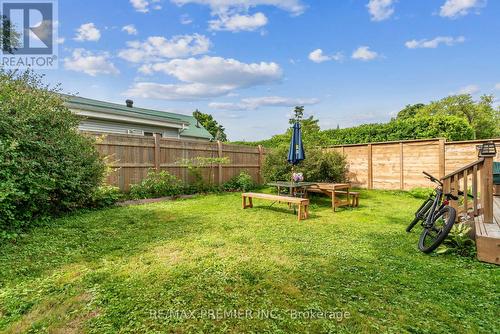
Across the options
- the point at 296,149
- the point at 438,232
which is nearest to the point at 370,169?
the point at 296,149

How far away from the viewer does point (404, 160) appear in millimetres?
9250

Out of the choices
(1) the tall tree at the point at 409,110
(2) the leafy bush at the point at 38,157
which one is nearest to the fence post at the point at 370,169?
(2) the leafy bush at the point at 38,157

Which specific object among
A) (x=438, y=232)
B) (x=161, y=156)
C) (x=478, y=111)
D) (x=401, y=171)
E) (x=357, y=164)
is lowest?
(x=438, y=232)

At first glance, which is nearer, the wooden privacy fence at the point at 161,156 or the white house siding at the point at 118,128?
the wooden privacy fence at the point at 161,156

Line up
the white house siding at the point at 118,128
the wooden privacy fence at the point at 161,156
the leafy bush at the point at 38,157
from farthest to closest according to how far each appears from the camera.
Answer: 1. the white house siding at the point at 118,128
2. the wooden privacy fence at the point at 161,156
3. the leafy bush at the point at 38,157

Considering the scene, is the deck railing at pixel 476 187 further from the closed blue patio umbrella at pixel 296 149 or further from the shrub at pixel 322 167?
the shrub at pixel 322 167

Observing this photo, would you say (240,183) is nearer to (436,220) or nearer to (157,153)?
(157,153)

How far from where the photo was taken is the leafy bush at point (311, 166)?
855 centimetres

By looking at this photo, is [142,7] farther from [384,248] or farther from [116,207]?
[384,248]

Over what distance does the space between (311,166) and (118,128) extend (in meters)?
8.38

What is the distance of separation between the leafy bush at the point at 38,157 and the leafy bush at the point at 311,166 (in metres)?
5.27

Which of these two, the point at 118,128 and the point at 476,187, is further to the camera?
the point at 118,128
